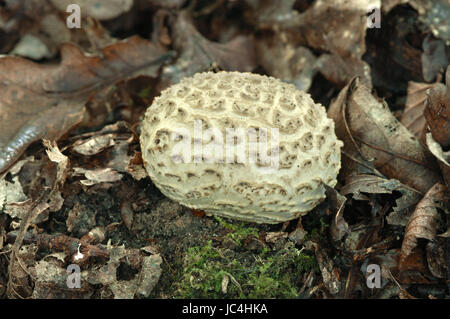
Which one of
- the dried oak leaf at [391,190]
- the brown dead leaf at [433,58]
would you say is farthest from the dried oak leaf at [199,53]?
the dried oak leaf at [391,190]

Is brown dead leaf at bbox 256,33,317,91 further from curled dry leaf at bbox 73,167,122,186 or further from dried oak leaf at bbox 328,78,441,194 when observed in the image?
curled dry leaf at bbox 73,167,122,186

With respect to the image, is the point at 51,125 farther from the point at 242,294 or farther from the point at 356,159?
the point at 356,159

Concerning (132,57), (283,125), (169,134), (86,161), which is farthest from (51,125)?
(283,125)

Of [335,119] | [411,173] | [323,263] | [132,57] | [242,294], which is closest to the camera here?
[242,294]

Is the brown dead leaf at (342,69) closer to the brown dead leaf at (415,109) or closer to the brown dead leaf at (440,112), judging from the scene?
the brown dead leaf at (415,109)

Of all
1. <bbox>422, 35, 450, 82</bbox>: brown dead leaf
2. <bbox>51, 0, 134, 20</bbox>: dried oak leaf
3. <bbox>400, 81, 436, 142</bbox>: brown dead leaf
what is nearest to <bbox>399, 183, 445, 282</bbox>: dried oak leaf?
<bbox>400, 81, 436, 142</bbox>: brown dead leaf

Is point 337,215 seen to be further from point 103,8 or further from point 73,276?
point 103,8
